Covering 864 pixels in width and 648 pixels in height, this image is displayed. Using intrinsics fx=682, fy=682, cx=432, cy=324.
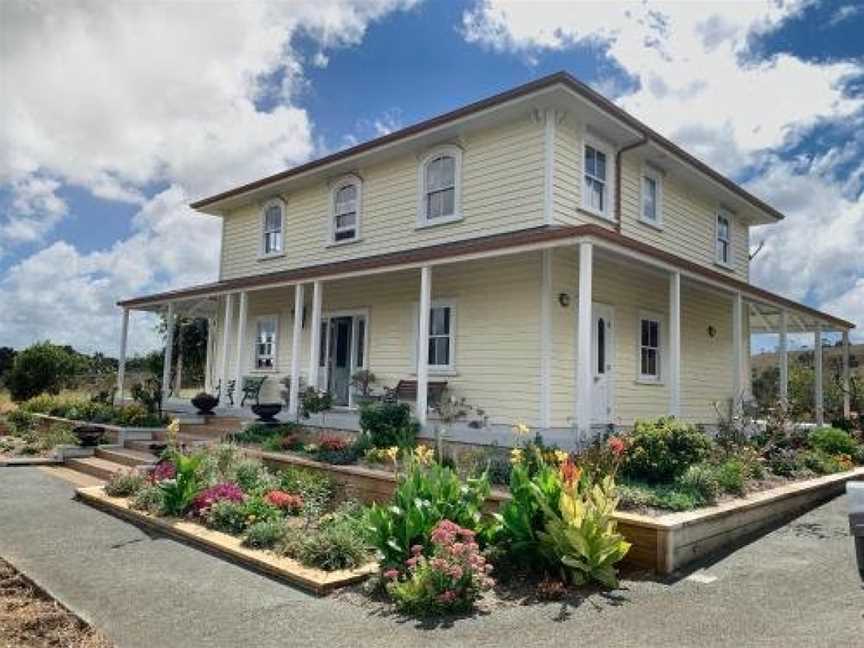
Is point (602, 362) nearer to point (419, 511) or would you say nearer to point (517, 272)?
point (517, 272)

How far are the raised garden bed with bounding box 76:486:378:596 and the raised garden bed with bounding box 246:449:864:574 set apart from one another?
207cm

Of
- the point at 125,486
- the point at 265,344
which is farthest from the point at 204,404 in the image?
the point at 125,486

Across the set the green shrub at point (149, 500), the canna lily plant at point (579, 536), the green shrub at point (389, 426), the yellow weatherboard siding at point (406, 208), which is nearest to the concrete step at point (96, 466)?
the green shrub at point (149, 500)

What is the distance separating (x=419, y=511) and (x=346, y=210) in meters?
11.6

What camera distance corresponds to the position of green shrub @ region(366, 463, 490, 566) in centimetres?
581

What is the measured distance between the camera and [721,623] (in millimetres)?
4992

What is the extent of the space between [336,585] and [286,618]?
705 millimetres

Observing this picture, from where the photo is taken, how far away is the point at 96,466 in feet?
39.7

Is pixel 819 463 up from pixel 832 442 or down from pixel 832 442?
down

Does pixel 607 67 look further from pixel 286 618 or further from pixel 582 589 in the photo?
pixel 286 618

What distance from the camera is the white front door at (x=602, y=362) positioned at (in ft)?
41.7

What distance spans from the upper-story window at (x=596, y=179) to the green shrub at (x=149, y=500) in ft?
29.0

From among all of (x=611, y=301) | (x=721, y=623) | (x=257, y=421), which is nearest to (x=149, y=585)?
(x=721, y=623)

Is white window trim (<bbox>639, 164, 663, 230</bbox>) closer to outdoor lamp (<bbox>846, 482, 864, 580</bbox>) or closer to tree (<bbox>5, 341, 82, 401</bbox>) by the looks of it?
outdoor lamp (<bbox>846, 482, 864, 580</bbox>)
